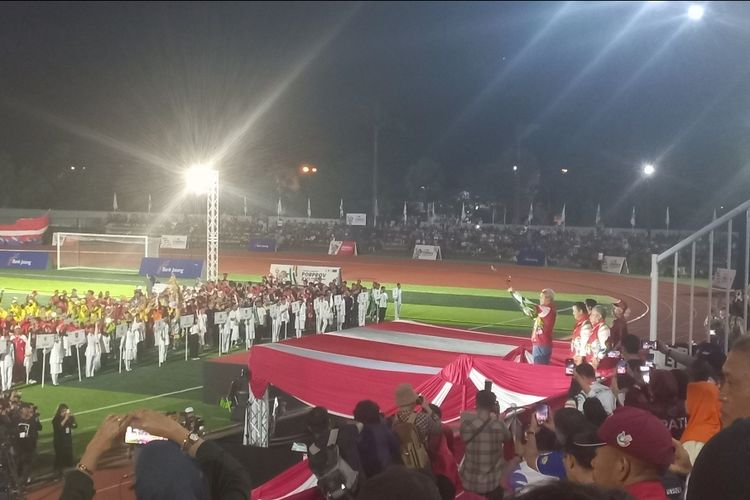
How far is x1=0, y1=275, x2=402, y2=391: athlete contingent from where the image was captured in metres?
17.6

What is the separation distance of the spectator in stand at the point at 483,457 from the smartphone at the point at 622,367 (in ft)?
5.99

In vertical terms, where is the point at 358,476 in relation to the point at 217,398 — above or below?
above

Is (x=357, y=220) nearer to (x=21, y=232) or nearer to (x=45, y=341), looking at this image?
(x=21, y=232)

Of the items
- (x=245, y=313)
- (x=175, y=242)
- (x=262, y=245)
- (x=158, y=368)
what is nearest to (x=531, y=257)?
(x=262, y=245)

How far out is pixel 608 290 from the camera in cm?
3681

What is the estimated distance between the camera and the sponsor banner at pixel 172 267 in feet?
114

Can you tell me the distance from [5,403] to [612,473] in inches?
410

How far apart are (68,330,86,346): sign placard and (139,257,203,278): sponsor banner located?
16214 mm

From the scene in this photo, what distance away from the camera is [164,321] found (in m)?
19.7

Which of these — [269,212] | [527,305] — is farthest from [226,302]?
[269,212]

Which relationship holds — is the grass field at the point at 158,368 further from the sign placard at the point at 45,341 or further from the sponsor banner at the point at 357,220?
the sponsor banner at the point at 357,220

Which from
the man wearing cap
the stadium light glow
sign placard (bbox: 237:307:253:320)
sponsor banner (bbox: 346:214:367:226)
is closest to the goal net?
the stadium light glow

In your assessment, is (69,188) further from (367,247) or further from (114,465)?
(114,465)

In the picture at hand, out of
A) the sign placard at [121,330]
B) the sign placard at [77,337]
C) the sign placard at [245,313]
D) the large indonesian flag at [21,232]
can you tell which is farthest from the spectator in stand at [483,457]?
the large indonesian flag at [21,232]
